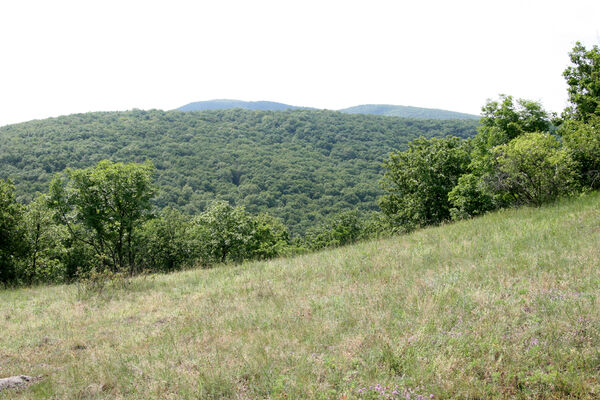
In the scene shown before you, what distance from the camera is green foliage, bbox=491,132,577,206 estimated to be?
42.6 ft

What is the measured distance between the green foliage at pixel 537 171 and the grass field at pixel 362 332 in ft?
15.0

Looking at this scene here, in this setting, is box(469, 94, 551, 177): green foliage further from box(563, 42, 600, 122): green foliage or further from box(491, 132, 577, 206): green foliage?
box(491, 132, 577, 206): green foliage

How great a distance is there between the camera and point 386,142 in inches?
6875

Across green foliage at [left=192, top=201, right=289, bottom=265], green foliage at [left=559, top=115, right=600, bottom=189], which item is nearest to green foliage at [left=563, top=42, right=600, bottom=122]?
green foliage at [left=559, top=115, right=600, bottom=189]

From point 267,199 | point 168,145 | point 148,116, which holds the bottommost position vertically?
point 267,199

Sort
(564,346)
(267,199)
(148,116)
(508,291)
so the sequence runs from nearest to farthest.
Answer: (564,346) → (508,291) → (267,199) → (148,116)

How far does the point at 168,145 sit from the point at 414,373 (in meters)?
160

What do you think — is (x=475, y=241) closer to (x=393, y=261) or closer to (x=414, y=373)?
(x=393, y=261)

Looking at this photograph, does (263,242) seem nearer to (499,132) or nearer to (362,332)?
(499,132)

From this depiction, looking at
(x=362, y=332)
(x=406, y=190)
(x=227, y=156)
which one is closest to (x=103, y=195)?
(x=362, y=332)

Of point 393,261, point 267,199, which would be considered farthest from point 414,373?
point 267,199

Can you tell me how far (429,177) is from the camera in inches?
1039

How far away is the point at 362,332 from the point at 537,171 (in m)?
12.3

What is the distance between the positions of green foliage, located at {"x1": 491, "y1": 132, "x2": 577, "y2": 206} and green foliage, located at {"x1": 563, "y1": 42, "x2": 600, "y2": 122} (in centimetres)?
958
